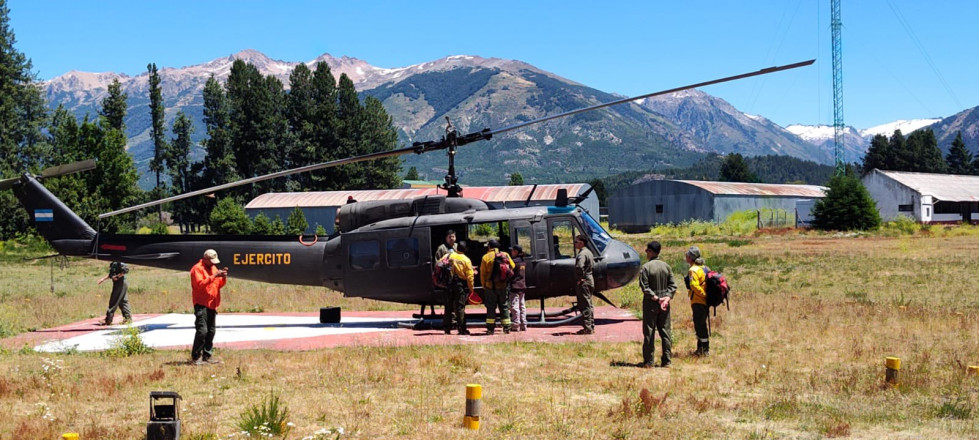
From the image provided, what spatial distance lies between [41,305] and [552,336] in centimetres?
1533

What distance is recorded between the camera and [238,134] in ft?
284

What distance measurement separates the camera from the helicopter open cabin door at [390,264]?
56.1 ft

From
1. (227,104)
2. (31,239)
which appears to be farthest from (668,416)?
(227,104)

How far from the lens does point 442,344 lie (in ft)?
48.3

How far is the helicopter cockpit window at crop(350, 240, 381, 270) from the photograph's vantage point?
1747 cm

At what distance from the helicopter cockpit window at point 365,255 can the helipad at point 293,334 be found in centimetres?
147

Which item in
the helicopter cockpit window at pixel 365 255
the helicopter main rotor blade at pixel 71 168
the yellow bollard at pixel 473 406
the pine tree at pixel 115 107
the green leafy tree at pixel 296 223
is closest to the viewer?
the yellow bollard at pixel 473 406

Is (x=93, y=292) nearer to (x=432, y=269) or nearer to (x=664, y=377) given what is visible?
(x=432, y=269)

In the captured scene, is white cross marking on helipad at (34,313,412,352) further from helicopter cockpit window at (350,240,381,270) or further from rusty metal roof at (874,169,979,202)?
rusty metal roof at (874,169,979,202)

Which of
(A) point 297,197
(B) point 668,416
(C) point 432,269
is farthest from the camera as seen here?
(A) point 297,197

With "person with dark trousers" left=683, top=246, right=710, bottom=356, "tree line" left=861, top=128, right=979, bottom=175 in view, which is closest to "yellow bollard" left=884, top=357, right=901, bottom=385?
"person with dark trousers" left=683, top=246, right=710, bottom=356

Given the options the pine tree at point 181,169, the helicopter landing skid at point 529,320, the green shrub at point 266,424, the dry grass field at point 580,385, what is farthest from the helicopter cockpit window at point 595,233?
the pine tree at point 181,169

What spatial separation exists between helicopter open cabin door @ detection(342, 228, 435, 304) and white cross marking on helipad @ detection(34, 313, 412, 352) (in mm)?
977

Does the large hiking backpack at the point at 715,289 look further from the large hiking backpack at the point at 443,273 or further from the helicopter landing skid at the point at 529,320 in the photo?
the large hiking backpack at the point at 443,273
